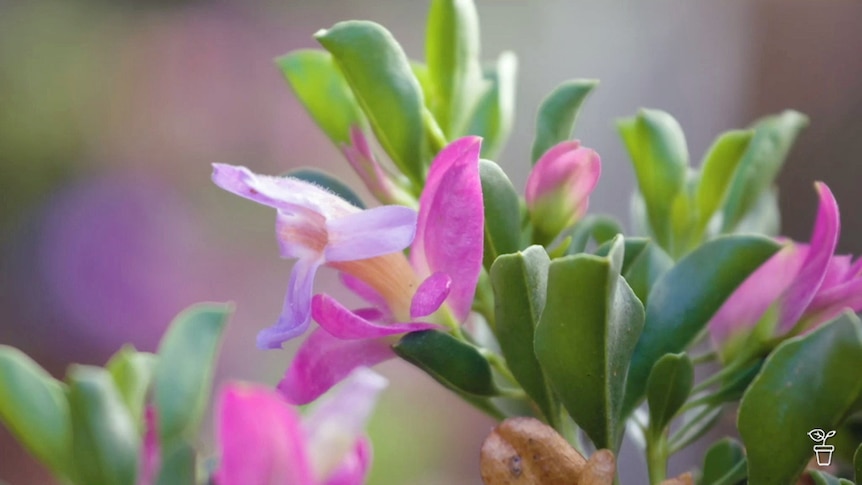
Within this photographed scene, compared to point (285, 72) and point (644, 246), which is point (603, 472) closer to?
point (644, 246)

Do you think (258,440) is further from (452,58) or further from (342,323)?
(452,58)

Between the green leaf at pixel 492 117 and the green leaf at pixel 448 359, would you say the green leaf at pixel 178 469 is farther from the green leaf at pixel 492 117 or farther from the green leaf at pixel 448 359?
the green leaf at pixel 492 117

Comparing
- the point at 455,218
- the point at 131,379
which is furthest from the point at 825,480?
the point at 131,379

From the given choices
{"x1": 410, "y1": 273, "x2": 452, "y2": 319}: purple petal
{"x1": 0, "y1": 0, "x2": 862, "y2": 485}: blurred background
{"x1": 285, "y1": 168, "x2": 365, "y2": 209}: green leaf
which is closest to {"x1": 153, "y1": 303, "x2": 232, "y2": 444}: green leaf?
{"x1": 285, "y1": 168, "x2": 365, "y2": 209}: green leaf

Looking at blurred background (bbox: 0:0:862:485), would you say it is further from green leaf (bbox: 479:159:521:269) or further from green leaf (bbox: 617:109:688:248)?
green leaf (bbox: 479:159:521:269)

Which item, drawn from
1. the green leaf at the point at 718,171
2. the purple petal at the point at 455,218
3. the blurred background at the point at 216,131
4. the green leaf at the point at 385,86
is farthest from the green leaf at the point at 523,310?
the blurred background at the point at 216,131

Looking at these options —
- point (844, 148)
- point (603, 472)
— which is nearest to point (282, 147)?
point (844, 148)

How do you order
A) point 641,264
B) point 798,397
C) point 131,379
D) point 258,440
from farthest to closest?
point 131,379 → point 641,264 → point 798,397 → point 258,440
